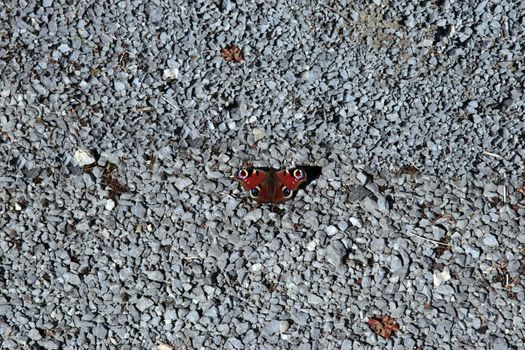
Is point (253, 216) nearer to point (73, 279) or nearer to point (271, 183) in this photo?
point (271, 183)

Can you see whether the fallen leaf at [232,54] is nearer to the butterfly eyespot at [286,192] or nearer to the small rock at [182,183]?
the small rock at [182,183]

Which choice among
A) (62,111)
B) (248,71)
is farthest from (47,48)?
(248,71)

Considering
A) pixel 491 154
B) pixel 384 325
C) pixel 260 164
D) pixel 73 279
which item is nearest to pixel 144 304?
pixel 73 279

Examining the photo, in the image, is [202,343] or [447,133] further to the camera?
[447,133]

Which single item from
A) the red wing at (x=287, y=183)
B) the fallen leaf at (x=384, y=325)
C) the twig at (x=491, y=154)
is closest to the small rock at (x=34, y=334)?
the red wing at (x=287, y=183)

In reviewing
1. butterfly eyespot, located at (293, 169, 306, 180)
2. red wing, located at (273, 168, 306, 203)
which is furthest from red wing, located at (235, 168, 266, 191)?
butterfly eyespot, located at (293, 169, 306, 180)

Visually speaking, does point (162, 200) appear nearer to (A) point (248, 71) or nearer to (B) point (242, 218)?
(B) point (242, 218)
